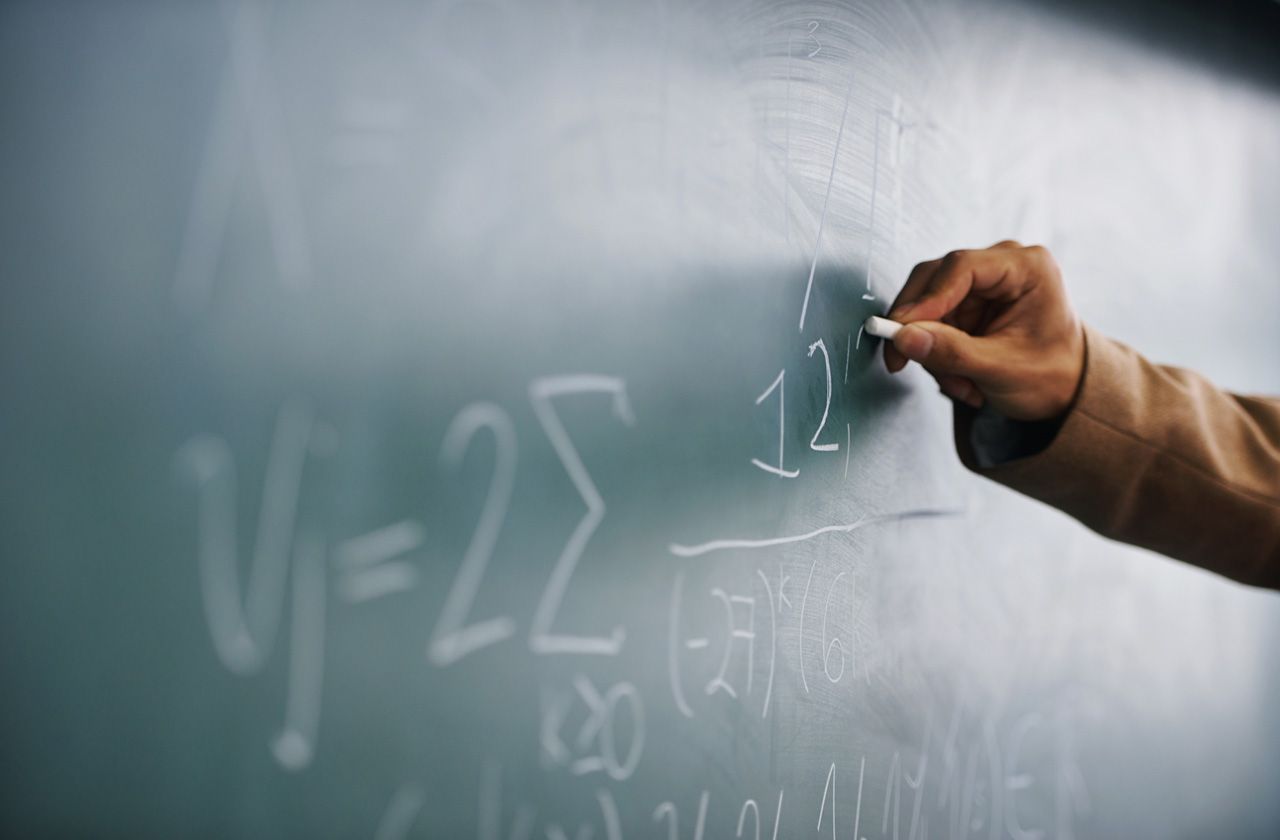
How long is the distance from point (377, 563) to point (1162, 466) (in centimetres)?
69

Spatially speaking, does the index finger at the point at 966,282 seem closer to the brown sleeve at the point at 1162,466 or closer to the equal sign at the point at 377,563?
the brown sleeve at the point at 1162,466

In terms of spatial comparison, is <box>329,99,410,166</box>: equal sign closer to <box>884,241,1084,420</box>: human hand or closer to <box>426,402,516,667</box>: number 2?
<box>426,402,516,667</box>: number 2

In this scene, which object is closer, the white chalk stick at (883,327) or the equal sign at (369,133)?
the equal sign at (369,133)

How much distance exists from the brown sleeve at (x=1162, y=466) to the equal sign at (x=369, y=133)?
0.56m

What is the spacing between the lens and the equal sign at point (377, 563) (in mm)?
465

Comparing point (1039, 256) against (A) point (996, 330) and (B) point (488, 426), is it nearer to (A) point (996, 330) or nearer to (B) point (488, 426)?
(A) point (996, 330)

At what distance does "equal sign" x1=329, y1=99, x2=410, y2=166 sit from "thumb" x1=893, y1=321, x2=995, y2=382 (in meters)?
0.41

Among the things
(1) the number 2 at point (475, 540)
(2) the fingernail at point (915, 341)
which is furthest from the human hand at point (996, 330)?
(1) the number 2 at point (475, 540)

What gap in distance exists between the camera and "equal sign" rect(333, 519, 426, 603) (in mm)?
465

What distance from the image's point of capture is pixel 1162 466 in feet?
3.00

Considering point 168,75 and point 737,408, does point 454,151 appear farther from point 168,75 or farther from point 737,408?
point 737,408

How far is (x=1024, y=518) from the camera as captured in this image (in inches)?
43.1

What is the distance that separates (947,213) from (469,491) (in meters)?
0.59

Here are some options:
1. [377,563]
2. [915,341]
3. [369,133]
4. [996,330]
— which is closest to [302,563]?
[377,563]
